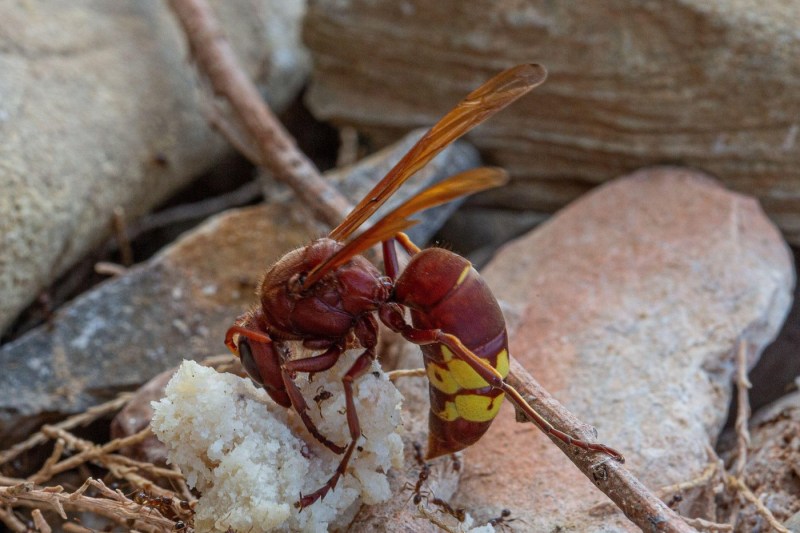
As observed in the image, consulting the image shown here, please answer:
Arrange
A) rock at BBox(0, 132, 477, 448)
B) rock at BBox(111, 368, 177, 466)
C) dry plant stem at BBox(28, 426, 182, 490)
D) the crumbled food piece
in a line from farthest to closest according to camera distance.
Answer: rock at BBox(0, 132, 477, 448) < rock at BBox(111, 368, 177, 466) < dry plant stem at BBox(28, 426, 182, 490) < the crumbled food piece

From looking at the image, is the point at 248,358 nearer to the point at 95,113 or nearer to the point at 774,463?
the point at 774,463

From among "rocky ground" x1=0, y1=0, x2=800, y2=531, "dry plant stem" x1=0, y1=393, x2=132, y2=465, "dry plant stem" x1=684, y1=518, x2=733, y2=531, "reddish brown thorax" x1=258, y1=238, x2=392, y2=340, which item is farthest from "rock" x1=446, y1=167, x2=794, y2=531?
"dry plant stem" x1=0, y1=393, x2=132, y2=465

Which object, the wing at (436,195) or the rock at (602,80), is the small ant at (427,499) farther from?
the rock at (602,80)

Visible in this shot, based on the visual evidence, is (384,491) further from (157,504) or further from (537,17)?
(537,17)

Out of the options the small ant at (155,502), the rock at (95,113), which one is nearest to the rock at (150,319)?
the rock at (95,113)

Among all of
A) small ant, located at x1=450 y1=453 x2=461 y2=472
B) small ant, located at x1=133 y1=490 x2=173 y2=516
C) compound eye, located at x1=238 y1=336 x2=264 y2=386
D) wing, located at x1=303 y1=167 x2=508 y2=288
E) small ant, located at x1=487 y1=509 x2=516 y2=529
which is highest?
wing, located at x1=303 y1=167 x2=508 y2=288

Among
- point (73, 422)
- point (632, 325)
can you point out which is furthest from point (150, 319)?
point (632, 325)

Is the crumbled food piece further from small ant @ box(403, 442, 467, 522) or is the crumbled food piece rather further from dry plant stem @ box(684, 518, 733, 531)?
dry plant stem @ box(684, 518, 733, 531)

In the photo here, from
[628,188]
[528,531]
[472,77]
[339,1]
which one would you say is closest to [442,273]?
[528,531]

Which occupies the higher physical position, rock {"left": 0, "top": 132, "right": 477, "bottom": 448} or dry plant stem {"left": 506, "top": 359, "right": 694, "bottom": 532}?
dry plant stem {"left": 506, "top": 359, "right": 694, "bottom": 532}
